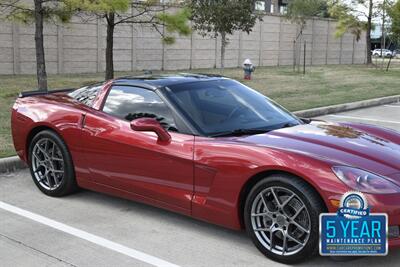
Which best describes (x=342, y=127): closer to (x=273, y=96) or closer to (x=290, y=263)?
(x=290, y=263)

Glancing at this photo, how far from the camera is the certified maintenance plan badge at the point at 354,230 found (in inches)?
137

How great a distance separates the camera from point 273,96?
14102mm

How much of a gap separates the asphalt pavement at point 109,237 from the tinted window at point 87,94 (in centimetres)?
96

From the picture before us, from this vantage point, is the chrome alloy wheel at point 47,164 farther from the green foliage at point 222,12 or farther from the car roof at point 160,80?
the green foliage at point 222,12

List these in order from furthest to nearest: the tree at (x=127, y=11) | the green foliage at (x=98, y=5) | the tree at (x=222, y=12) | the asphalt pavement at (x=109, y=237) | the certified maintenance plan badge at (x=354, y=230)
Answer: the tree at (x=222, y=12)
the tree at (x=127, y=11)
the green foliage at (x=98, y=5)
the asphalt pavement at (x=109, y=237)
the certified maintenance plan badge at (x=354, y=230)

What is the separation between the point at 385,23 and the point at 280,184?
37.1m

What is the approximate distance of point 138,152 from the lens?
457 cm

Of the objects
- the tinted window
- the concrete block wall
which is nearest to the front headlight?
the tinted window

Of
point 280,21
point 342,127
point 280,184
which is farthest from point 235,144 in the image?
point 280,21

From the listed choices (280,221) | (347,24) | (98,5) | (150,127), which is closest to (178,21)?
(98,5)

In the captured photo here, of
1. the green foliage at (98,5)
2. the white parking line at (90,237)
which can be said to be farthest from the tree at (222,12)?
the white parking line at (90,237)

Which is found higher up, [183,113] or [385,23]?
[385,23]

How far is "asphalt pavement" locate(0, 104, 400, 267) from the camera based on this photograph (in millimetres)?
3914

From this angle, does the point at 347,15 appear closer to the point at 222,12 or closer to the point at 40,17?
the point at 222,12
